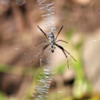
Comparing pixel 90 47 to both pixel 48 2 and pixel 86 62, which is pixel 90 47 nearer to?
pixel 86 62

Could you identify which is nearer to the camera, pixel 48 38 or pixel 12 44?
pixel 48 38

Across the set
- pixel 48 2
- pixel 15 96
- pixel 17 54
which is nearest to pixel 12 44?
pixel 17 54

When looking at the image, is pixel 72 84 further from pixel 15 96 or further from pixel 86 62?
pixel 15 96

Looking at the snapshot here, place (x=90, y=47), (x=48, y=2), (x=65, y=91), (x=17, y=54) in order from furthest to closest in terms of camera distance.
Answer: (x=17, y=54) → (x=90, y=47) → (x=65, y=91) → (x=48, y=2)

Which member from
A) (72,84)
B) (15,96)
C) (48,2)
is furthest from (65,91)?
(48,2)

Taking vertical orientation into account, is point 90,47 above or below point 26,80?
above

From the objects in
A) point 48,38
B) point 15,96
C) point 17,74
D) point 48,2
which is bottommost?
point 15,96

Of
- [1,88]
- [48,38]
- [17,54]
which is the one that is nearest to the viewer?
[48,38]
